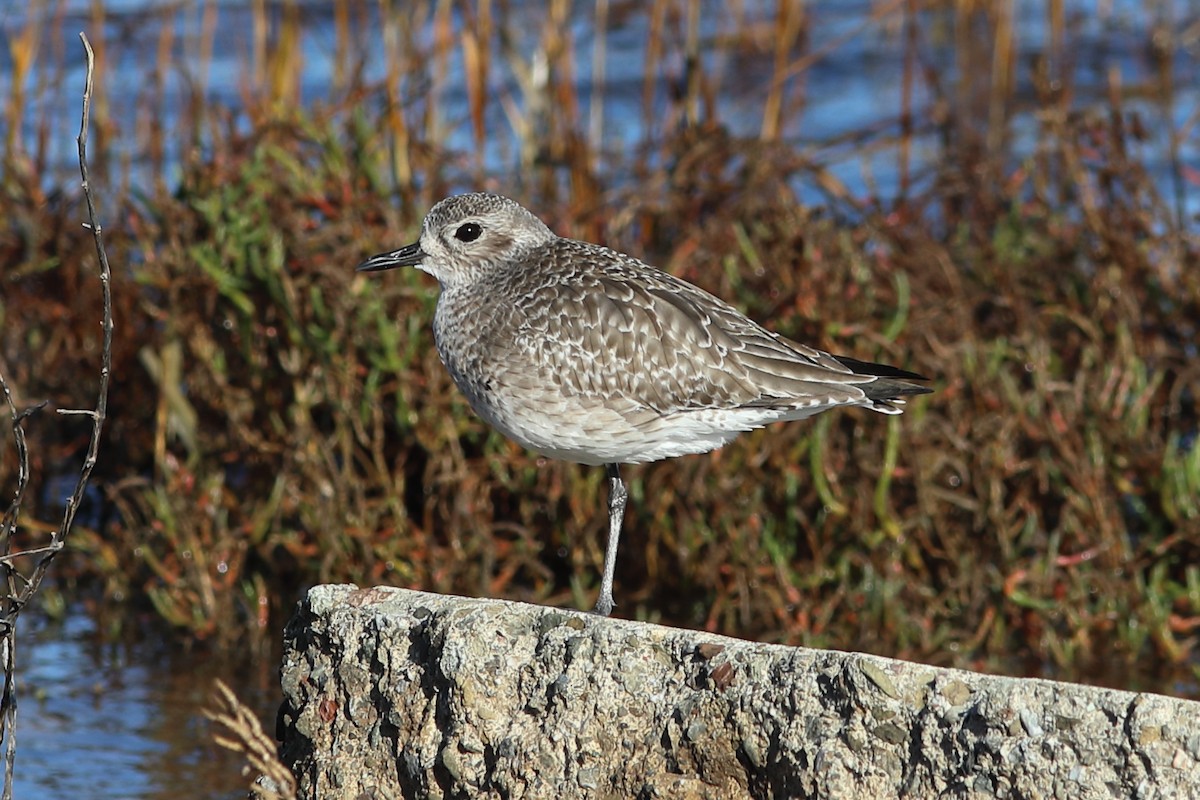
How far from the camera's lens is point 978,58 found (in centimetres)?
1420

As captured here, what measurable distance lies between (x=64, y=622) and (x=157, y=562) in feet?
2.39

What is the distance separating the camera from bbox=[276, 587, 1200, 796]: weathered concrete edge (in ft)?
10.6

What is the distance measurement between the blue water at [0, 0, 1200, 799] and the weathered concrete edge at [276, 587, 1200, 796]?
2090 mm

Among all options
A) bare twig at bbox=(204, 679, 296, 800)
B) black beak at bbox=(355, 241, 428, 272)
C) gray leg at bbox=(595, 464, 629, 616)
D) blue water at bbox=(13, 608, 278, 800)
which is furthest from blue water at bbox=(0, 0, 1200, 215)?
bare twig at bbox=(204, 679, 296, 800)

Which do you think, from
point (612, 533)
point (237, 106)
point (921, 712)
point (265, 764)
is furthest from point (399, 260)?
point (237, 106)

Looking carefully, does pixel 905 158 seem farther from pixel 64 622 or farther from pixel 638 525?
pixel 64 622

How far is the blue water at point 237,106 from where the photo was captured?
6.02 meters

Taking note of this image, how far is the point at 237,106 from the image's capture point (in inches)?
495

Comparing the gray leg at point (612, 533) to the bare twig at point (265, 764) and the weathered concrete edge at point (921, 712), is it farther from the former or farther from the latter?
the bare twig at point (265, 764)

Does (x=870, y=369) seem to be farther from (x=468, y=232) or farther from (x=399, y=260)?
(x=399, y=260)

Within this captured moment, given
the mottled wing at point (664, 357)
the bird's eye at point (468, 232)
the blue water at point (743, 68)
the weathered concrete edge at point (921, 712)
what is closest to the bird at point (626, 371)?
the mottled wing at point (664, 357)

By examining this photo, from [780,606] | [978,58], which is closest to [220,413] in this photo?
[780,606]

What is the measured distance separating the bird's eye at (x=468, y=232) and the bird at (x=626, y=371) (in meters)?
0.26

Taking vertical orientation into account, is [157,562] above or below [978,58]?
below
